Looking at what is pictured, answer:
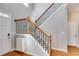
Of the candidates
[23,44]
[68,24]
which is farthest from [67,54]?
[23,44]

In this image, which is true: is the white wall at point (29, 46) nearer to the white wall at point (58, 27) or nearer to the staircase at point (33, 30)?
the staircase at point (33, 30)

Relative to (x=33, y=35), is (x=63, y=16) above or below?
above

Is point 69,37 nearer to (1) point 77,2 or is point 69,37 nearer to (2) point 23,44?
(1) point 77,2

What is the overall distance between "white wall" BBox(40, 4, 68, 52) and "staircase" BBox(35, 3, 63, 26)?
0.05 m

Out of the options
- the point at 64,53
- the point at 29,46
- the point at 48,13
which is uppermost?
the point at 48,13

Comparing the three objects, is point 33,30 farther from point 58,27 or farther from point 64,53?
point 64,53

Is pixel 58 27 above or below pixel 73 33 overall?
above

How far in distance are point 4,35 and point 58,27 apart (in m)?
0.98

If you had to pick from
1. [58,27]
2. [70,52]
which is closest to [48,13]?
[58,27]

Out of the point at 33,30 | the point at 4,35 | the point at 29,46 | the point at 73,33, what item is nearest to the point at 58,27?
the point at 73,33

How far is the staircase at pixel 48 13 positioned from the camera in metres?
1.75

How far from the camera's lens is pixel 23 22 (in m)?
1.77

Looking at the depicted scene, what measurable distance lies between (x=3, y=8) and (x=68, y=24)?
1186 millimetres

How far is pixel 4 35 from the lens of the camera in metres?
1.70
